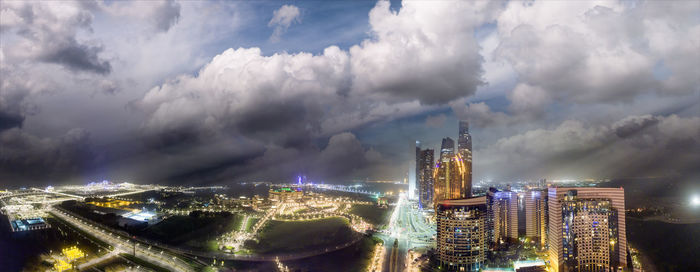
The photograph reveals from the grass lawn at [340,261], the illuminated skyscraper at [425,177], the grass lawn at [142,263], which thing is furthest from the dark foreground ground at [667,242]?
the grass lawn at [142,263]

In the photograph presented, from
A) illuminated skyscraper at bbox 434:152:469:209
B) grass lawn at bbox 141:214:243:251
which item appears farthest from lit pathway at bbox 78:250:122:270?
illuminated skyscraper at bbox 434:152:469:209

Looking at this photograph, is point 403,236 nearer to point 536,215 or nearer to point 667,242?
point 536,215

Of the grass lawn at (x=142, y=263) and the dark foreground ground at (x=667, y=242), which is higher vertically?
the dark foreground ground at (x=667, y=242)

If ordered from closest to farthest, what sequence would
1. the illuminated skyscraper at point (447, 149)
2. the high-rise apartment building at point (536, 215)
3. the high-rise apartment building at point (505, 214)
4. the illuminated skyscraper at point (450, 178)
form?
1. the high-rise apartment building at point (536, 215)
2. the high-rise apartment building at point (505, 214)
3. the illuminated skyscraper at point (450, 178)
4. the illuminated skyscraper at point (447, 149)

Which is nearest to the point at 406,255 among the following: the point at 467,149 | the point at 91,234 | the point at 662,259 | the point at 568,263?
the point at 568,263

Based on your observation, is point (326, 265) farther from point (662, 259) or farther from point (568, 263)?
point (662, 259)

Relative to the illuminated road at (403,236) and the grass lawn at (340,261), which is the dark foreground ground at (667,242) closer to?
the illuminated road at (403,236)

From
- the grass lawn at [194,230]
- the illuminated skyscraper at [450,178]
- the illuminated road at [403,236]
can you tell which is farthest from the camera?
the illuminated skyscraper at [450,178]
